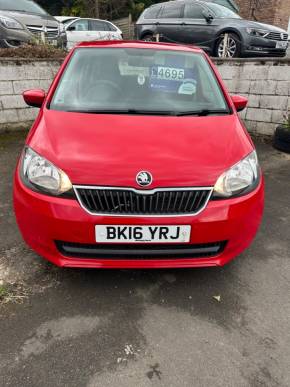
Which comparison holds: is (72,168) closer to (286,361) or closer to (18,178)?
(18,178)

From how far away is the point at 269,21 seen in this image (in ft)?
53.1

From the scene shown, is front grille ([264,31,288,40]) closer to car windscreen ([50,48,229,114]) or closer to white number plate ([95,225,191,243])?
car windscreen ([50,48,229,114])

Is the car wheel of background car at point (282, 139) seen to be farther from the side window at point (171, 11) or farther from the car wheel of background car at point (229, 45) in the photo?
the side window at point (171, 11)

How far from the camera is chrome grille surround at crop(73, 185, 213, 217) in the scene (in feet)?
6.73

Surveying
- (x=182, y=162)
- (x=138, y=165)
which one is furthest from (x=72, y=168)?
(x=182, y=162)

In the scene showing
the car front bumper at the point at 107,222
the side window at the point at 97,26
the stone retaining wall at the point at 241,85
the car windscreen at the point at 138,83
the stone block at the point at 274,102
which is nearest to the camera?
the car front bumper at the point at 107,222

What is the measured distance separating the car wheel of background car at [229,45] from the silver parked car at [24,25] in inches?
146

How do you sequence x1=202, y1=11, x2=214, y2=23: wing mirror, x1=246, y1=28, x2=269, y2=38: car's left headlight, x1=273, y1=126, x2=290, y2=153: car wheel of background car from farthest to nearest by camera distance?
x1=202, y1=11, x2=214, y2=23: wing mirror, x1=246, y1=28, x2=269, y2=38: car's left headlight, x1=273, y1=126, x2=290, y2=153: car wheel of background car

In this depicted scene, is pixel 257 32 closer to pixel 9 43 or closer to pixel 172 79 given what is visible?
pixel 9 43

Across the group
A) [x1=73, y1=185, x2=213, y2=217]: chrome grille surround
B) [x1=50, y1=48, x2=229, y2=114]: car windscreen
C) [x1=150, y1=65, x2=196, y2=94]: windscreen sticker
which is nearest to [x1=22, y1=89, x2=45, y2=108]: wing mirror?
[x1=50, y1=48, x2=229, y2=114]: car windscreen

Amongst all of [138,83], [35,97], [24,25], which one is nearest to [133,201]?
[138,83]

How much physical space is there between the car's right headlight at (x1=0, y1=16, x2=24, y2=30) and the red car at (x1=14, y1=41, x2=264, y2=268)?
18.1ft

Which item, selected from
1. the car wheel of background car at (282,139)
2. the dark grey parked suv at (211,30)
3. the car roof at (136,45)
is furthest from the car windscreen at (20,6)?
the car wheel of background car at (282,139)

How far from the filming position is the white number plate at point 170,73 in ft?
10.2
